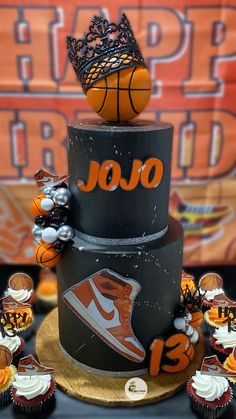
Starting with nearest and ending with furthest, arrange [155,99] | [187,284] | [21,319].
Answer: [21,319]
[187,284]
[155,99]

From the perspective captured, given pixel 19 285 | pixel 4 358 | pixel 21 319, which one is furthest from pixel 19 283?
pixel 4 358

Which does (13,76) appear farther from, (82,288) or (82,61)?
(82,288)

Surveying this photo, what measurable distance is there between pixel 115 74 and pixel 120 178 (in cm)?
36

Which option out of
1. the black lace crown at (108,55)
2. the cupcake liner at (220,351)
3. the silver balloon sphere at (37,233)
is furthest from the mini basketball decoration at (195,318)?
the black lace crown at (108,55)

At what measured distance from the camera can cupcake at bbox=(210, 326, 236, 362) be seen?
179cm

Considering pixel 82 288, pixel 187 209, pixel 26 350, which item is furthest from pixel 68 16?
pixel 26 350

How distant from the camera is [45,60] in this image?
2568 mm

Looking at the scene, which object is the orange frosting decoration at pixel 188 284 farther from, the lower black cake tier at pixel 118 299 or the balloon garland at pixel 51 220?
the balloon garland at pixel 51 220

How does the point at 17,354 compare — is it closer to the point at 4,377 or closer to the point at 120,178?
the point at 4,377

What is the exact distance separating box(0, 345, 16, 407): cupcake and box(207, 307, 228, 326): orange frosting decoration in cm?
97

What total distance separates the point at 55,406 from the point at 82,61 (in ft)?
4.23

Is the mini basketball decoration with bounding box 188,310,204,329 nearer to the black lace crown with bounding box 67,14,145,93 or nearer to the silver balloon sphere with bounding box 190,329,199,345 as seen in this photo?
the silver balloon sphere with bounding box 190,329,199,345

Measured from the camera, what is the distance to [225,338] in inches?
71.2

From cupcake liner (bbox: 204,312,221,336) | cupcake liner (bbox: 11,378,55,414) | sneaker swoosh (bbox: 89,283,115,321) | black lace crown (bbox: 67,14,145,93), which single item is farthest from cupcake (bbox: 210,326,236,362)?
black lace crown (bbox: 67,14,145,93)
